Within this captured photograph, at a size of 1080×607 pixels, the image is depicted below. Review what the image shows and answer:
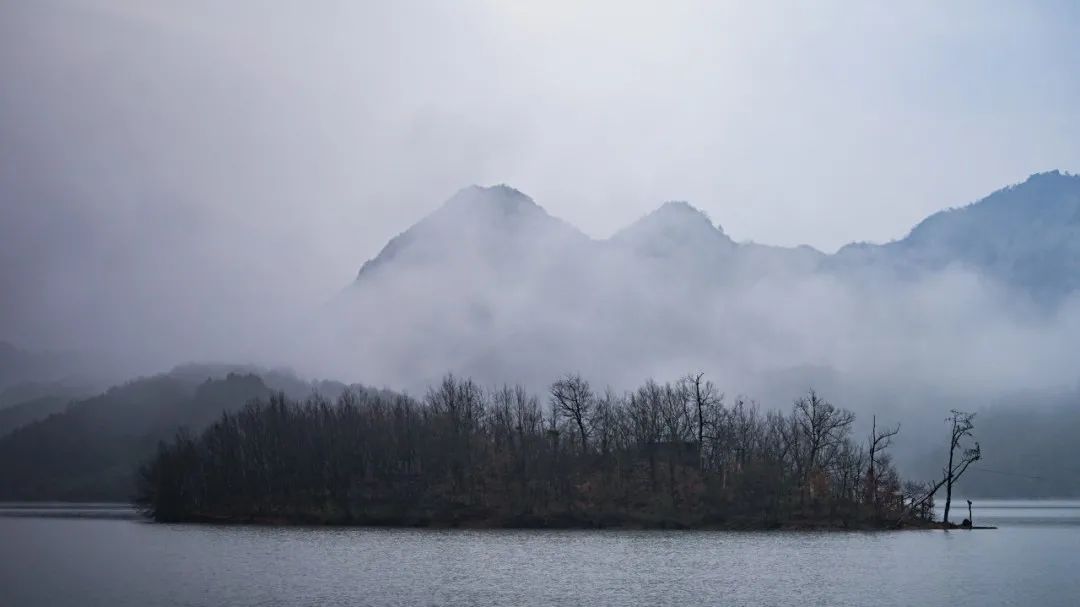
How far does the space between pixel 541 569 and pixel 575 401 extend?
267 ft

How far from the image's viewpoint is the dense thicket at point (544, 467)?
117 meters

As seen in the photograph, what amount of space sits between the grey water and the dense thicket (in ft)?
45.1

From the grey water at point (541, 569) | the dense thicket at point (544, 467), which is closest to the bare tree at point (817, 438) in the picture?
the dense thicket at point (544, 467)

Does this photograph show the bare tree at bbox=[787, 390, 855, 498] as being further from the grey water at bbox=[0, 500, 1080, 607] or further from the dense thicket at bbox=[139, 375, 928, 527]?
the grey water at bbox=[0, 500, 1080, 607]

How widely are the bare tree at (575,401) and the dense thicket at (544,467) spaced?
0.24m

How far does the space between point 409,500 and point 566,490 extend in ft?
68.0

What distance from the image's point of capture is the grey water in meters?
51.5

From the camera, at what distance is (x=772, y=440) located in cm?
13412

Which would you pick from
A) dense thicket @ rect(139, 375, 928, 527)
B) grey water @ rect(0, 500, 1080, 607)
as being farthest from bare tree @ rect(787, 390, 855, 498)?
grey water @ rect(0, 500, 1080, 607)

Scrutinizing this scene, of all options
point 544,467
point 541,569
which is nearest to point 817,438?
point 544,467

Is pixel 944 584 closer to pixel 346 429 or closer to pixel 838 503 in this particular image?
pixel 838 503

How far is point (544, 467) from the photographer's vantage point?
13012 centimetres

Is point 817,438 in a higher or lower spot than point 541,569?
higher

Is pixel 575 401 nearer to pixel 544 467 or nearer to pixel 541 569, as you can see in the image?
pixel 544 467
